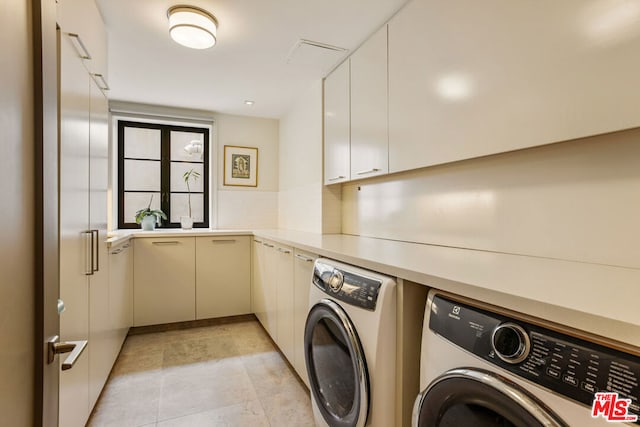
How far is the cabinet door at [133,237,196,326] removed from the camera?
2842 mm

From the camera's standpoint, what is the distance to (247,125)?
368cm

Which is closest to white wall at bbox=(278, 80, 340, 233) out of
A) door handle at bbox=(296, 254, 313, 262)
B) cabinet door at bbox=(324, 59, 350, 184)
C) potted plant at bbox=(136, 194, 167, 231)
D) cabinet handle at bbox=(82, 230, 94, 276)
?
cabinet door at bbox=(324, 59, 350, 184)

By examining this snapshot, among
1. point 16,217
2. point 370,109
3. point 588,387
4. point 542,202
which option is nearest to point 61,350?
point 16,217

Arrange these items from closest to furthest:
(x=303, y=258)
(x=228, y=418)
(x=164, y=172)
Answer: (x=228, y=418), (x=303, y=258), (x=164, y=172)

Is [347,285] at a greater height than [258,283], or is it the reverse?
[347,285]

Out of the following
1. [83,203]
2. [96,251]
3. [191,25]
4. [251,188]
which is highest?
[191,25]

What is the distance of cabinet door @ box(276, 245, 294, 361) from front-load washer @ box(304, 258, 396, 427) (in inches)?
20.2

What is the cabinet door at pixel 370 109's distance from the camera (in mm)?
1858

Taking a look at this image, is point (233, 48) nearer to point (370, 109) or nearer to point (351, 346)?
point (370, 109)

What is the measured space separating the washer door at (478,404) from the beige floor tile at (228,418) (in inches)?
44.4

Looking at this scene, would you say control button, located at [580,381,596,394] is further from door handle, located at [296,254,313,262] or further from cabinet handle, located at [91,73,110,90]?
cabinet handle, located at [91,73,110,90]

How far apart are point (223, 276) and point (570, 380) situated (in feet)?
9.61

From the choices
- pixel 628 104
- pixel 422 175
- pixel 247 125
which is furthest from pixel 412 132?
pixel 247 125
